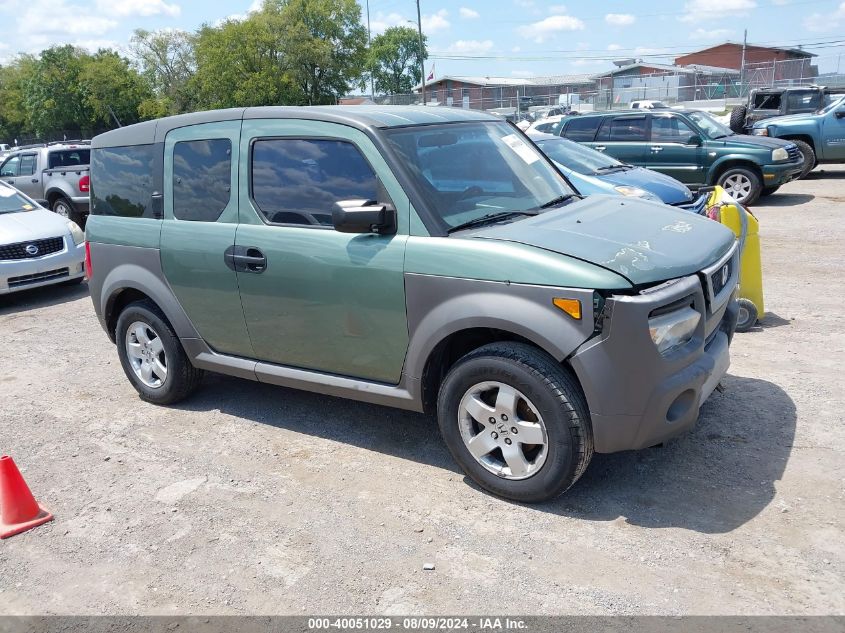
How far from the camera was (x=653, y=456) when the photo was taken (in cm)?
427

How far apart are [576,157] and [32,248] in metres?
7.18

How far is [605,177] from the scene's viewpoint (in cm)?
928

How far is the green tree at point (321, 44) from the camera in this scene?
6294 cm

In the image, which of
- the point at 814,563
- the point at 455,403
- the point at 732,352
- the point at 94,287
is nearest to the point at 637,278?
the point at 455,403

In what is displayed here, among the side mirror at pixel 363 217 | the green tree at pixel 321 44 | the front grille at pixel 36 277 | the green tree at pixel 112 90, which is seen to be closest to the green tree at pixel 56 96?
the green tree at pixel 112 90

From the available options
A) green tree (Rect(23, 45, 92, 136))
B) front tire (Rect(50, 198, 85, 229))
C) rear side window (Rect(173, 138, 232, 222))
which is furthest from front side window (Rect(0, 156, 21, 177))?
green tree (Rect(23, 45, 92, 136))

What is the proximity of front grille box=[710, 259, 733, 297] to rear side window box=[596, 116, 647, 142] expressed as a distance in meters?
10.1

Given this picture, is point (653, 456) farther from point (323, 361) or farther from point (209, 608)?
point (209, 608)

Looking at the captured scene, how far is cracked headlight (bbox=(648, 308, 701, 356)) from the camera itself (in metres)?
3.39

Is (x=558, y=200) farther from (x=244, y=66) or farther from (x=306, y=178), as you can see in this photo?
(x=244, y=66)

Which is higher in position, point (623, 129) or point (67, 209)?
point (623, 129)

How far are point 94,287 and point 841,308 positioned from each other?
21.2ft

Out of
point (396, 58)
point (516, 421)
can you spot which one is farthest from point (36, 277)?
point (396, 58)

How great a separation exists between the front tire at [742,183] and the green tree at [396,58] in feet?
312
